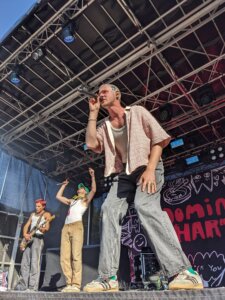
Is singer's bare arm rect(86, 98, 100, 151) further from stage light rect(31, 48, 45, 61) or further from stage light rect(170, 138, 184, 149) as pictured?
stage light rect(170, 138, 184, 149)

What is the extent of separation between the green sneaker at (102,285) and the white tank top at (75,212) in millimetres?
3032

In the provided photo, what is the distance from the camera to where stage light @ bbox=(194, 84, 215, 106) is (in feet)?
19.3

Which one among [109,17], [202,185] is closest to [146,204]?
[109,17]

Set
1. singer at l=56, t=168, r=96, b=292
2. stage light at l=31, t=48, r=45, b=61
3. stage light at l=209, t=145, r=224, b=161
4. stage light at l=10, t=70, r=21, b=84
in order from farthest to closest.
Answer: stage light at l=209, t=145, r=224, b=161 → stage light at l=10, t=70, r=21, b=84 → stage light at l=31, t=48, r=45, b=61 → singer at l=56, t=168, r=96, b=292

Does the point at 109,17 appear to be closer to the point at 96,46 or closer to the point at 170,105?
the point at 96,46

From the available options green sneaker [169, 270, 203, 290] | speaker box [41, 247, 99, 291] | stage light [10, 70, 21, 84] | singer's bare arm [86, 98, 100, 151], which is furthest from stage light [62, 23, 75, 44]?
green sneaker [169, 270, 203, 290]

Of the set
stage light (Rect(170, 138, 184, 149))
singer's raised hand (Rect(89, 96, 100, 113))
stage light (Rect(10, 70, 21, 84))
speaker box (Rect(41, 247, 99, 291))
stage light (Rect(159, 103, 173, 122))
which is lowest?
speaker box (Rect(41, 247, 99, 291))

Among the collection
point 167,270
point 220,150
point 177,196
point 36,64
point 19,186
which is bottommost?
point 167,270

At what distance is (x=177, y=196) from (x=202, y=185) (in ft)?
2.68

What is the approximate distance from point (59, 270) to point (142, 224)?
5.59m

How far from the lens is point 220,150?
7336 mm

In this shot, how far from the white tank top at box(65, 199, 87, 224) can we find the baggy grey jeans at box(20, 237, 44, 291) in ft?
2.93

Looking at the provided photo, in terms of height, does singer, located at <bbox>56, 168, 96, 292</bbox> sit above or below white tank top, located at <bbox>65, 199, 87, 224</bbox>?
below

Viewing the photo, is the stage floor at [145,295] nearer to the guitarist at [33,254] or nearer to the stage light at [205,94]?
the guitarist at [33,254]
